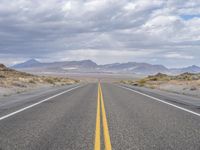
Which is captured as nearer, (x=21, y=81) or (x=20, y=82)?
(x=20, y=82)

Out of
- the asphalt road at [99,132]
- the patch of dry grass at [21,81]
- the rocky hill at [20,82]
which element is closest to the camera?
the asphalt road at [99,132]

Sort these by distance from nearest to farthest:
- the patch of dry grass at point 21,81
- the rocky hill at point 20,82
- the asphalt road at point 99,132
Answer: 1. the asphalt road at point 99,132
2. the rocky hill at point 20,82
3. the patch of dry grass at point 21,81

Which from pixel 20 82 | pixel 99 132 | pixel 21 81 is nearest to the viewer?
pixel 99 132

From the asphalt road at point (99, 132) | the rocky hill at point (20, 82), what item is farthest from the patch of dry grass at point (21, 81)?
the asphalt road at point (99, 132)

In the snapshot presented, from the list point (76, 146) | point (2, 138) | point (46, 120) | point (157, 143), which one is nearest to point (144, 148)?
point (157, 143)

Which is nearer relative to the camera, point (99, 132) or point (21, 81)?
point (99, 132)

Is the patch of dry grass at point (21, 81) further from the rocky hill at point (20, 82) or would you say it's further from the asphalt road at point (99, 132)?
the asphalt road at point (99, 132)

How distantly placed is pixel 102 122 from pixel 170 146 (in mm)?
3847

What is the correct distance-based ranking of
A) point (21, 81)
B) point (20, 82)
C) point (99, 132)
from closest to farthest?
point (99, 132), point (20, 82), point (21, 81)

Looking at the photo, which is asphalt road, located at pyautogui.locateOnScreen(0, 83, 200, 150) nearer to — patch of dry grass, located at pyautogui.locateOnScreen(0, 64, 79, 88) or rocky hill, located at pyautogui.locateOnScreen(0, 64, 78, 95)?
rocky hill, located at pyautogui.locateOnScreen(0, 64, 78, 95)

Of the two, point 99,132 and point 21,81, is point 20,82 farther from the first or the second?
point 99,132

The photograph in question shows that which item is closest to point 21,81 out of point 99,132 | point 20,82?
point 20,82

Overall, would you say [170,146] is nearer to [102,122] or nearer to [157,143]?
[157,143]

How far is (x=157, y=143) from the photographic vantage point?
287 inches
